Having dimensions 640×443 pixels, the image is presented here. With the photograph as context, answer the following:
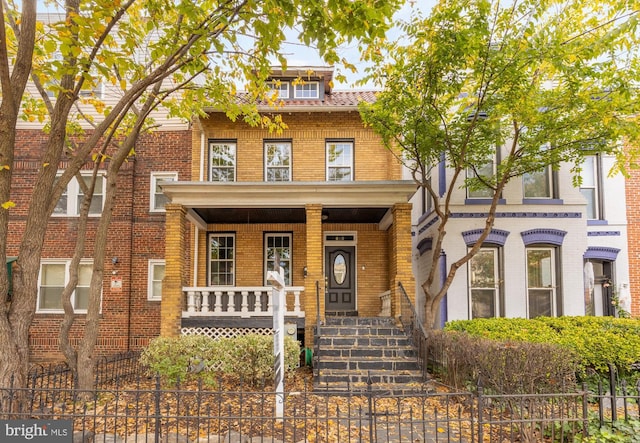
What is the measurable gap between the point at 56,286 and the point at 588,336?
14.6m

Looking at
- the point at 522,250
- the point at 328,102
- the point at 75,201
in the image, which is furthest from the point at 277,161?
the point at 522,250

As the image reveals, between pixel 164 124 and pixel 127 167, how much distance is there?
5.87ft

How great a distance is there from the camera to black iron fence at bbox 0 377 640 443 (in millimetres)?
5340

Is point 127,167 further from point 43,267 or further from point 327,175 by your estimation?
point 327,175

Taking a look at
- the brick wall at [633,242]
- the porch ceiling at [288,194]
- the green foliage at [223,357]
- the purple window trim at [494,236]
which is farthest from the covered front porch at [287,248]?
the brick wall at [633,242]

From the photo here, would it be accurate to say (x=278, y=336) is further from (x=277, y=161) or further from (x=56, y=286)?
(x=56, y=286)

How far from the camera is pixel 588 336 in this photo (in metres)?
9.44

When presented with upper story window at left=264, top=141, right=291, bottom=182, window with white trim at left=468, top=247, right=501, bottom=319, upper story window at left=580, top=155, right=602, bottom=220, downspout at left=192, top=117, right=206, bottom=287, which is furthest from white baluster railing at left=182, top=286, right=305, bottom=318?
upper story window at left=580, top=155, right=602, bottom=220

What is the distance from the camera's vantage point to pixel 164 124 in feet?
49.4

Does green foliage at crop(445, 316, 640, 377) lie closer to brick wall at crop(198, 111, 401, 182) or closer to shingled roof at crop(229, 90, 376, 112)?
brick wall at crop(198, 111, 401, 182)

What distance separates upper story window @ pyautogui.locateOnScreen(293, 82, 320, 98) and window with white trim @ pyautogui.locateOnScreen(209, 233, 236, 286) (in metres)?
5.15

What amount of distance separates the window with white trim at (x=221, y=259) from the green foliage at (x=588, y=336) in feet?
24.2

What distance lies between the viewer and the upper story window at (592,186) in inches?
571

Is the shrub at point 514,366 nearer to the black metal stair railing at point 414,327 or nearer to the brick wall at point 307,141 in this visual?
the black metal stair railing at point 414,327
